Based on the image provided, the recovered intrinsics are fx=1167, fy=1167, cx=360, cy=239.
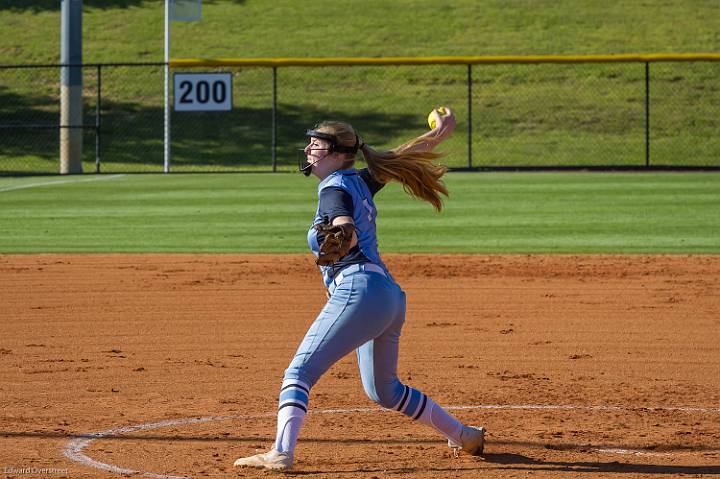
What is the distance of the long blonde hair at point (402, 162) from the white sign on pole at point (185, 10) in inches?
833

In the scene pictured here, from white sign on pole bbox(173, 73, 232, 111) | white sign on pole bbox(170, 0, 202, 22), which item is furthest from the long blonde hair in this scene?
white sign on pole bbox(170, 0, 202, 22)

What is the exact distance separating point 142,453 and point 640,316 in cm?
575

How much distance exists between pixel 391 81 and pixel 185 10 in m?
12.2

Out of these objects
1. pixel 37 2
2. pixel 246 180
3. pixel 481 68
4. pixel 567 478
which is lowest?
pixel 567 478

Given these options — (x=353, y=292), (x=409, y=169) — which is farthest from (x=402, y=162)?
(x=353, y=292)

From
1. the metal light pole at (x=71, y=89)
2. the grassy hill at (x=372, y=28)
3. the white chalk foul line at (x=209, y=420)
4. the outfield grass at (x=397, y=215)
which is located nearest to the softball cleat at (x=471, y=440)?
the white chalk foul line at (x=209, y=420)

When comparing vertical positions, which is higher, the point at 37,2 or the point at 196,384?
the point at 37,2

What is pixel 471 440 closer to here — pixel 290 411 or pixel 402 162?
pixel 290 411

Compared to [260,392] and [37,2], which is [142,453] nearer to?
[260,392]

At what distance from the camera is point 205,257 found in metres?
14.4

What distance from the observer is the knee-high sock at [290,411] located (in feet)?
18.3

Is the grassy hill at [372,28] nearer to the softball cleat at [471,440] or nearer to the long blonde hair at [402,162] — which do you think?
the long blonde hair at [402,162]

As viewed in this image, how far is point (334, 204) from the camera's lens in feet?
18.2

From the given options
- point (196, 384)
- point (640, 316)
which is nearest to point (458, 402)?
point (196, 384)
